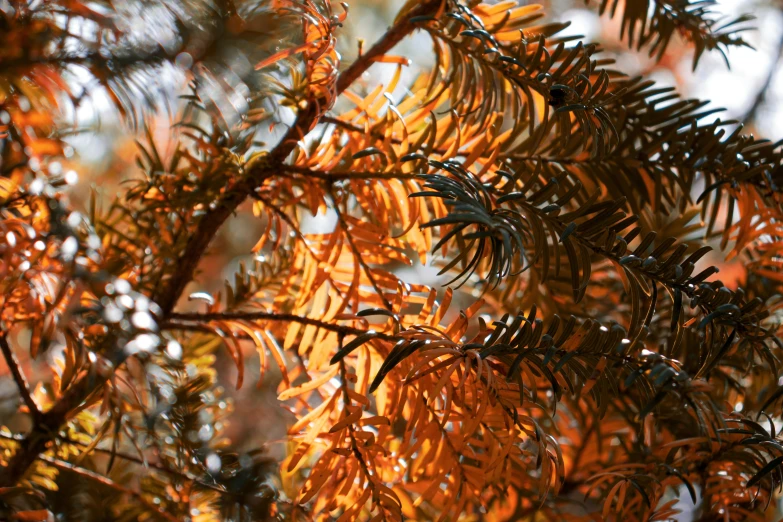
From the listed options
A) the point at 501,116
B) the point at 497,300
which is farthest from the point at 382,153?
the point at 497,300

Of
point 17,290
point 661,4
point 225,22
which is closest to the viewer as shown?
point 225,22

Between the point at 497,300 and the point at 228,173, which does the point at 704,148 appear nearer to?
the point at 497,300

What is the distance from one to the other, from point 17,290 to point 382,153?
24 centimetres

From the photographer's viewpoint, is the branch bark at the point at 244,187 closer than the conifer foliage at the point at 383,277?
No

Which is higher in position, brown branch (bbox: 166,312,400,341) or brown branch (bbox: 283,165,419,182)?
brown branch (bbox: 283,165,419,182)

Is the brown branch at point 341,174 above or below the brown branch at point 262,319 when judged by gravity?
above

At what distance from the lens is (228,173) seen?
1.46 feet

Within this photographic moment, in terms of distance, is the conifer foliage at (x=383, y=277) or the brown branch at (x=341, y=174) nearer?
the conifer foliage at (x=383, y=277)

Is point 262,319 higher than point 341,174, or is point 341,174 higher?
point 341,174

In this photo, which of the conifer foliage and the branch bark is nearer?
the conifer foliage

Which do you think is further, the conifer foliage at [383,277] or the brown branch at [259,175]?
the brown branch at [259,175]

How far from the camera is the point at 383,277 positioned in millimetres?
448

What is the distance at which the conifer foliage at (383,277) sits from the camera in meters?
0.29

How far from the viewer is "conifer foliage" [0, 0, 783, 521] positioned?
0.29 metres
